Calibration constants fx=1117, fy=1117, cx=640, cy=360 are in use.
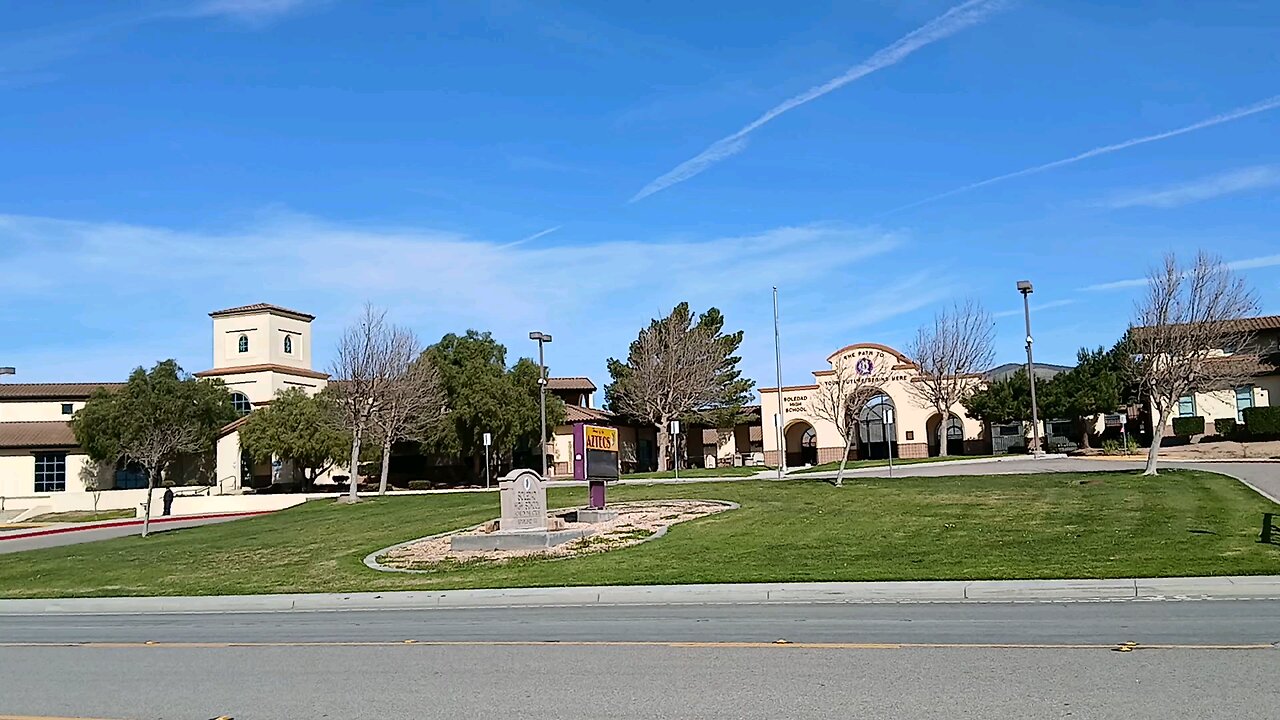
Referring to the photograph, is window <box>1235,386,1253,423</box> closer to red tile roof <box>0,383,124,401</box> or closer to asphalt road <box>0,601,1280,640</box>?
asphalt road <box>0,601,1280,640</box>

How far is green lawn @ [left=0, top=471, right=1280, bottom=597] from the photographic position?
16359mm

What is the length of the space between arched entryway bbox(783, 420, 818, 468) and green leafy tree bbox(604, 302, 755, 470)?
362 centimetres

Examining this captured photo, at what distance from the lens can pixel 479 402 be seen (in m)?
55.8

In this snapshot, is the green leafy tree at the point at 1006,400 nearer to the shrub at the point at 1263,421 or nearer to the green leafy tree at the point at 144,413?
the shrub at the point at 1263,421

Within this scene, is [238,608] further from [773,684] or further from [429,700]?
[773,684]

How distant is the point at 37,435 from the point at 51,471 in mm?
2467

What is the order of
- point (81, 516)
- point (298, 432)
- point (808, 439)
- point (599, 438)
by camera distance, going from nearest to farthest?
point (599, 438), point (81, 516), point (298, 432), point (808, 439)

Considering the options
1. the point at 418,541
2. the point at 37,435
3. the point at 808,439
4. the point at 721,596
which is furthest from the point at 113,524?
the point at 808,439

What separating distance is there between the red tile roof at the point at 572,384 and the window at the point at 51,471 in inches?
1123

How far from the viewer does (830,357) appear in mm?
61688

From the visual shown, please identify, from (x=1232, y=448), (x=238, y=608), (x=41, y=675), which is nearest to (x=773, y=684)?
(x=41, y=675)

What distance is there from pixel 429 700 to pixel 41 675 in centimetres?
460

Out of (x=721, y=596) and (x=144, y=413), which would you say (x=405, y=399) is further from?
(x=721, y=596)

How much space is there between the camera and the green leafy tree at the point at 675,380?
61.2 meters
